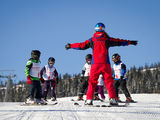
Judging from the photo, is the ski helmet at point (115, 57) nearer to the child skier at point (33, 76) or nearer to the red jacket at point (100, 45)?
the red jacket at point (100, 45)

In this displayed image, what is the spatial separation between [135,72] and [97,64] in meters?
102

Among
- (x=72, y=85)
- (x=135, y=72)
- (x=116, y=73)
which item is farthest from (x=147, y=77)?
(x=116, y=73)

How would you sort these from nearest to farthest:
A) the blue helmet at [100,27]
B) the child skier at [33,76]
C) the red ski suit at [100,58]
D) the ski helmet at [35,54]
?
the red ski suit at [100,58] < the blue helmet at [100,27] < the child skier at [33,76] < the ski helmet at [35,54]

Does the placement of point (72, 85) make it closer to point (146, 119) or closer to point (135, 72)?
point (135, 72)

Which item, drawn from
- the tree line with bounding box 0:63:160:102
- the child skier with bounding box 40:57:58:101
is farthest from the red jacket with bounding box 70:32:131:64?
the tree line with bounding box 0:63:160:102

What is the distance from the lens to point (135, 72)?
103375 mm

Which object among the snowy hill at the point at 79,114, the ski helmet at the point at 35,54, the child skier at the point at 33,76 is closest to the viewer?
the snowy hill at the point at 79,114

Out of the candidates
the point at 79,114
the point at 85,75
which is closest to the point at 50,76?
the point at 85,75

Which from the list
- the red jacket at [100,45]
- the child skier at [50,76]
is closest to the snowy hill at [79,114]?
the red jacket at [100,45]

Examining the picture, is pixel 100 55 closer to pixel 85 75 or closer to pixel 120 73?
pixel 120 73

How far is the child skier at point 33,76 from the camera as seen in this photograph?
20.8 ft

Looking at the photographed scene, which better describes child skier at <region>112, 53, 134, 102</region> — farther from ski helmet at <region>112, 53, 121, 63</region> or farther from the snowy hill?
the snowy hill

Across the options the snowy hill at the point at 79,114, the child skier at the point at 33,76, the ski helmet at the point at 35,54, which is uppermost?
the ski helmet at the point at 35,54

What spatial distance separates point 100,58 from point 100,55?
7cm
